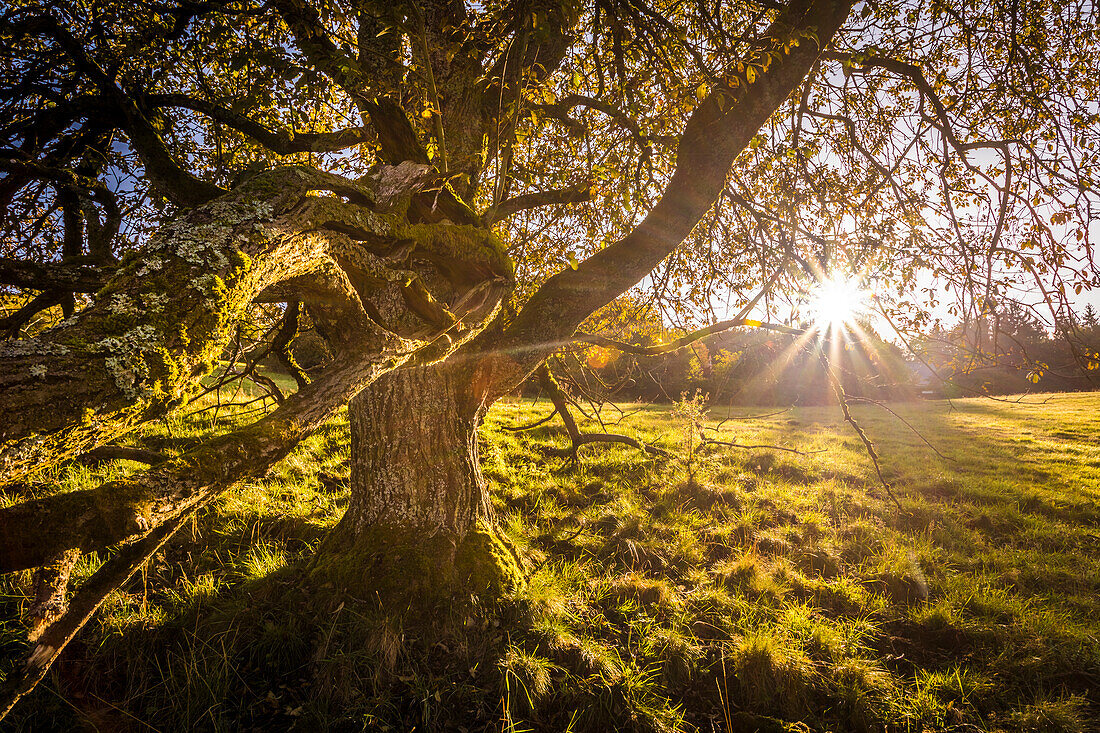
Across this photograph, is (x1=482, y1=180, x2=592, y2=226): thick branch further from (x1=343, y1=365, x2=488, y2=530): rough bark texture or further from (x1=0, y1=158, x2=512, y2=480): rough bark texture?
(x1=0, y1=158, x2=512, y2=480): rough bark texture

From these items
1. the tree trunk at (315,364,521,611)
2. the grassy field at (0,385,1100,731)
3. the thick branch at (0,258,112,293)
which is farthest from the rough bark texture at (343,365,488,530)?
the thick branch at (0,258,112,293)

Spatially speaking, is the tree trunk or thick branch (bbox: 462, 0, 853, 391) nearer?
thick branch (bbox: 462, 0, 853, 391)

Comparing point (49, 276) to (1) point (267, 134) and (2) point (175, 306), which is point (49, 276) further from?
(2) point (175, 306)

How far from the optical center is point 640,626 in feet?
13.1

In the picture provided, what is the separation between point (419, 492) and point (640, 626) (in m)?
2.44

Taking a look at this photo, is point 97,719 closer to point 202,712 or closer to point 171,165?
point 202,712

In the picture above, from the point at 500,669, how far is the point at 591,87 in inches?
253

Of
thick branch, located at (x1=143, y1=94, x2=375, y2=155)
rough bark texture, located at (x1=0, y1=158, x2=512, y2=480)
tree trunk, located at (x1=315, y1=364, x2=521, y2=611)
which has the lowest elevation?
tree trunk, located at (x1=315, y1=364, x2=521, y2=611)

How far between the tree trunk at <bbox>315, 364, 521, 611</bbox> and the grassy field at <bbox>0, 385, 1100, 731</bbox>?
0.48m

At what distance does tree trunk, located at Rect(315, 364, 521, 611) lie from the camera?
384 centimetres

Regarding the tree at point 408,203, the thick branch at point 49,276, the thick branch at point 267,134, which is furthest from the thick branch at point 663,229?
the thick branch at point 49,276

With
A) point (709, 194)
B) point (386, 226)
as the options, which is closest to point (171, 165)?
point (386, 226)

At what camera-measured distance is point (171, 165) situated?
296 cm

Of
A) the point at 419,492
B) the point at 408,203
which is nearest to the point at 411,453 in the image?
the point at 419,492
